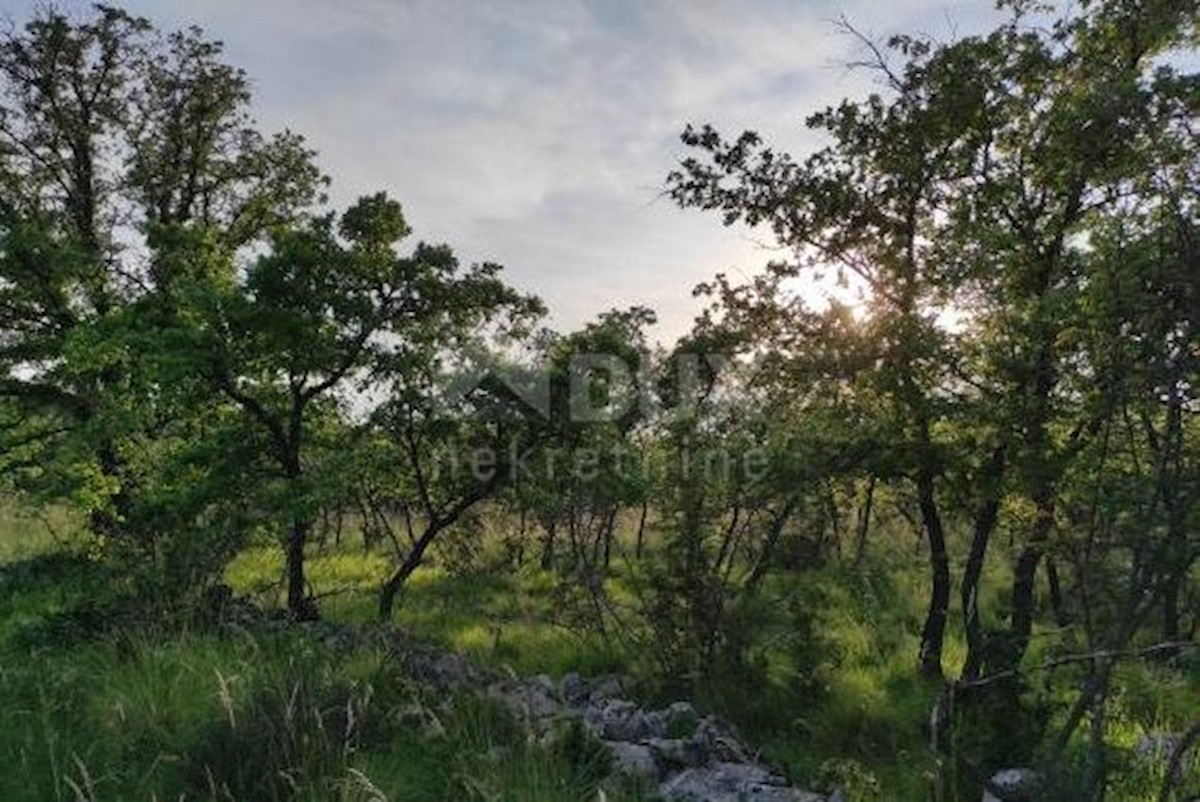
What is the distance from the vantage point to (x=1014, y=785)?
623 centimetres

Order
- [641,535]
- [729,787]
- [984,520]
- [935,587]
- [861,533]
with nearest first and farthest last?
[729,787], [984,520], [935,587], [861,533], [641,535]

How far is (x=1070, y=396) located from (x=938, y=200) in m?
3.36

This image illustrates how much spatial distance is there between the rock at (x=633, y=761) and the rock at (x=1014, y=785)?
209 centimetres

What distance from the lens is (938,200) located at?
12.0m

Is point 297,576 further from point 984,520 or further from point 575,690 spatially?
point 984,520

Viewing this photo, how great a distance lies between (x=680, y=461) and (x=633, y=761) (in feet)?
17.4

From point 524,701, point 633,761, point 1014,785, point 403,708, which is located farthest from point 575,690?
point 1014,785

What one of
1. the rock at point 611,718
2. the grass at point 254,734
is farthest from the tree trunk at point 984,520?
the grass at point 254,734

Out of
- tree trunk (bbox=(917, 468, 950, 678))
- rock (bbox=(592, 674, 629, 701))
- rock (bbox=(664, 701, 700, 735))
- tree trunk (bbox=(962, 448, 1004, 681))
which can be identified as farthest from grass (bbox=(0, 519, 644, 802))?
tree trunk (bbox=(917, 468, 950, 678))

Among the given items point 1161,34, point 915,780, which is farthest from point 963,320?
point 915,780

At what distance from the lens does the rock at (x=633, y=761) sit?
6184mm

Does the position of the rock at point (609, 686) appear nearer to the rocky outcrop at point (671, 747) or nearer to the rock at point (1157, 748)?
the rocky outcrop at point (671, 747)

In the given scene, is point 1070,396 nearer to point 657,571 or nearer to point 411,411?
point 657,571

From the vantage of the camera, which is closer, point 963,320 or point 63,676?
point 63,676
